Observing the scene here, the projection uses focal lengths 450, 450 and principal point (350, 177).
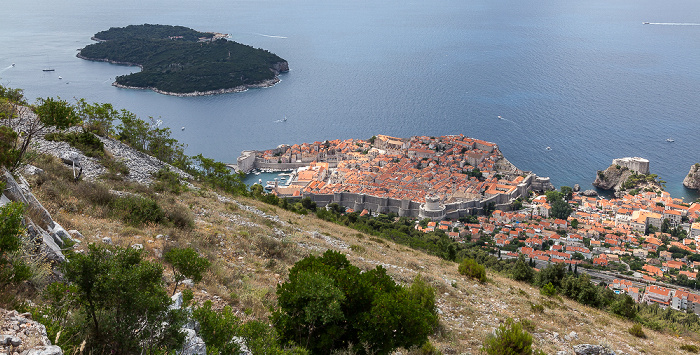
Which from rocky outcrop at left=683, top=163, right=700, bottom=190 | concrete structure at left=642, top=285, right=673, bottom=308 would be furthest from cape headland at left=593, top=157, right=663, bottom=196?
concrete structure at left=642, top=285, right=673, bottom=308

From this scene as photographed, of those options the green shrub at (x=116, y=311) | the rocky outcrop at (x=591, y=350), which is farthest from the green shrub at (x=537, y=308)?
the green shrub at (x=116, y=311)

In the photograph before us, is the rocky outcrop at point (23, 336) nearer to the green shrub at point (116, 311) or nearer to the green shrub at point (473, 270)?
the green shrub at point (116, 311)

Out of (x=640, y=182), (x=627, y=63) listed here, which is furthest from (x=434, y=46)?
(x=640, y=182)

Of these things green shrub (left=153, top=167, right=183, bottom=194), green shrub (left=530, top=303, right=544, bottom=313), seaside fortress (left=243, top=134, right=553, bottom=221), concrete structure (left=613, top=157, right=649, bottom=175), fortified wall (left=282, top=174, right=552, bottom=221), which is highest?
green shrub (left=153, top=167, right=183, bottom=194)

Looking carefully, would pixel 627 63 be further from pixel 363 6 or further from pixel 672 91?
pixel 363 6

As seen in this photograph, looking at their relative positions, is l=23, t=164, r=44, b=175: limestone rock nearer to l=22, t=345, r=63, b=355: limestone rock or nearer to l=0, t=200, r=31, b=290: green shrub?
l=0, t=200, r=31, b=290: green shrub

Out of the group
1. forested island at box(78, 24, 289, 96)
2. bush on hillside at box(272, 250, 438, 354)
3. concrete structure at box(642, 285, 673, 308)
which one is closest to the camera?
bush on hillside at box(272, 250, 438, 354)

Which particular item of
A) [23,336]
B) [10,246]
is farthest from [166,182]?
[23,336]
